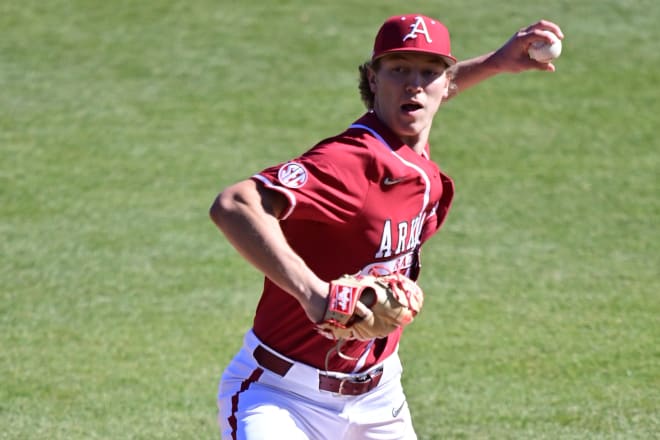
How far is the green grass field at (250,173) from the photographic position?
20.7ft

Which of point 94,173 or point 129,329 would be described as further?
point 94,173

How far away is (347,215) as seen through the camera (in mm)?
3500

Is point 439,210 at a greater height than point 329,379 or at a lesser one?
greater

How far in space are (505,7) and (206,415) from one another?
26.2ft

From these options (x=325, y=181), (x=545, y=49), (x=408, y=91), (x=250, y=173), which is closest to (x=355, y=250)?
(x=325, y=181)

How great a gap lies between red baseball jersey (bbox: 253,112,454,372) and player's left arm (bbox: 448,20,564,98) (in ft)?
2.71

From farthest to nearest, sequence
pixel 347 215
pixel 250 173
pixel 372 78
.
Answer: pixel 250 173
pixel 372 78
pixel 347 215

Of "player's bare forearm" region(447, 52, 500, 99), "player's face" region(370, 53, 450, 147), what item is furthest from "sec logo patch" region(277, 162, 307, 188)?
"player's bare forearm" region(447, 52, 500, 99)

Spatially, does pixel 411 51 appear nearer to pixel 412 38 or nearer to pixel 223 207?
pixel 412 38

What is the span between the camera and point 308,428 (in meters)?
3.71

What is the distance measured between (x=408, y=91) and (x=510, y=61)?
39.0 inches

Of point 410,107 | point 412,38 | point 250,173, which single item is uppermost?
point 412,38

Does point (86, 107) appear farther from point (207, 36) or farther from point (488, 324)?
point (488, 324)

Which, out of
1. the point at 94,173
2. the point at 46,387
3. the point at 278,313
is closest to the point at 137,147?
the point at 94,173
